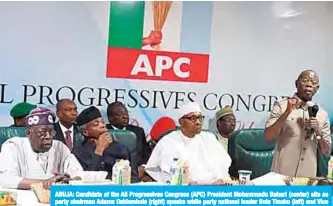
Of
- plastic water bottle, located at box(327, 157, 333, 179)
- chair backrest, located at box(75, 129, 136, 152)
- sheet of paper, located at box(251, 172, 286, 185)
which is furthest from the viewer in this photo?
plastic water bottle, located at box(327, 157, 333, 179)

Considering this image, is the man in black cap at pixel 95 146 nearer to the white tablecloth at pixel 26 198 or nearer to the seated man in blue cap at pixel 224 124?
the seated man in blue cap at pixel 224 124

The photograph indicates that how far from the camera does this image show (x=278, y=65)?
3.63 meters

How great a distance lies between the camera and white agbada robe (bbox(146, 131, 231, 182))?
331 centimetres

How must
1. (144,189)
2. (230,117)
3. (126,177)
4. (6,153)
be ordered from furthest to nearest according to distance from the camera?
(230,117)
(6,153)
(126,177)
(144,189)

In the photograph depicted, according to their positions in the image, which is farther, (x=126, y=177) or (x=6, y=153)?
(x=6, y=153)

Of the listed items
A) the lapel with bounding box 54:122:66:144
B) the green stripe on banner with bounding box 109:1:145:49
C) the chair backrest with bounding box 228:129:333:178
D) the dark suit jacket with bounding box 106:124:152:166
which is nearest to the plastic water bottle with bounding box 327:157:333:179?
the chair backrest with bounding box 228:129:333:178

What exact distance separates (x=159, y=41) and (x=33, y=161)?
1024 millimetres

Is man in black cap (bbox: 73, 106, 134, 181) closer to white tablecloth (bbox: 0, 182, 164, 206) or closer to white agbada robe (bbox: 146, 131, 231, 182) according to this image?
white agbada robe (bbox: 146, 131, 231, 182)

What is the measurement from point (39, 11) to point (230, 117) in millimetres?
1338

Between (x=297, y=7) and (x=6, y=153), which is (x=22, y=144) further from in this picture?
(x=297, y=7)

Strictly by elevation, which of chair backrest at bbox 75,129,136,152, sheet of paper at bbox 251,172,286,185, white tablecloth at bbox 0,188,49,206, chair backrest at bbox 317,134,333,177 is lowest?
white tablecloth at bbox 0,188,49,206

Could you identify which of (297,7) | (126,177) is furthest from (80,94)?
(297,7)

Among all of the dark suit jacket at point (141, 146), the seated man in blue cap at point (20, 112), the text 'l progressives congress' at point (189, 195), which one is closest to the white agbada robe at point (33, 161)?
the seated man in blue cap at point (20, 112)

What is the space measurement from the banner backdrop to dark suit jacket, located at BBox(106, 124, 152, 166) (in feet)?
0.13
